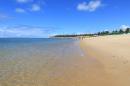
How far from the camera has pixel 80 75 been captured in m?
10.2

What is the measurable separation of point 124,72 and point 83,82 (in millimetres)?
2571

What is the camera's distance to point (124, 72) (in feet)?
32.9

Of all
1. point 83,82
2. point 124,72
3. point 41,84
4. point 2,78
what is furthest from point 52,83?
point 124,72

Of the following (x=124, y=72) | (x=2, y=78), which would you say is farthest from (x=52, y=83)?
(x=124, y=72)

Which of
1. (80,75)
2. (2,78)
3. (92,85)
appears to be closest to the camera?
(92,85)

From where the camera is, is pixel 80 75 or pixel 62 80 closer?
pixel 62 80

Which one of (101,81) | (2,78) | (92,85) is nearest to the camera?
(92,85)

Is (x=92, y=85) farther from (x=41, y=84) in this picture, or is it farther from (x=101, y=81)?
(x=41, y=84)

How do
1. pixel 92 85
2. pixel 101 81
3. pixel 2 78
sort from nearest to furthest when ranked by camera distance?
pixel 92 85 → pixel 101 81 → pixel 2 78

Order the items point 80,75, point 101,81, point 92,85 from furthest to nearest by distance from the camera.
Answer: point 80,75
point 101,81
point 92,85

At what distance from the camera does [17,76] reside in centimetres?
1002

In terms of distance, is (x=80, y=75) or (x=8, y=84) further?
Result: (x=80, y=75)

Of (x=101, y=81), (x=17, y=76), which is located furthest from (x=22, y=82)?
(x=101, y=81)

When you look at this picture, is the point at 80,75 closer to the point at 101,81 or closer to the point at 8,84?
the point at 101,81
